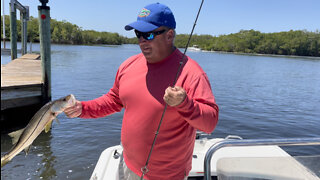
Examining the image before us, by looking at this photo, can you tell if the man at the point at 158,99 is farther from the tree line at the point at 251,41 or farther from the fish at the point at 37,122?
the tree line at the point at 251,41

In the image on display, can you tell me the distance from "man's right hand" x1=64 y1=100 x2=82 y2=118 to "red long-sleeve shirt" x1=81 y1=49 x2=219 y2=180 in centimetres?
44

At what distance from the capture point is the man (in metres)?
1.85

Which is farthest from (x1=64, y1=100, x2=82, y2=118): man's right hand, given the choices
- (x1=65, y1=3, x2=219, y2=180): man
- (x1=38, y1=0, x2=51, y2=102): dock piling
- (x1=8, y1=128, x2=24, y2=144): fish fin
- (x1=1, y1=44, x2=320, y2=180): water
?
(x1=38, y1=0, x2=51, y2=102): dock piling

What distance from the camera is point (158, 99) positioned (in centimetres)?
190

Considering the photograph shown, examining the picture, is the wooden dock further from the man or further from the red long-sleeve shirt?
the red long-sleeve shirt

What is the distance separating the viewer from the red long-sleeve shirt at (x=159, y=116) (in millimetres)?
1786

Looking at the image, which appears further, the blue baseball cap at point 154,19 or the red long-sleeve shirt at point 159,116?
the blue baseball cap at point 154,19

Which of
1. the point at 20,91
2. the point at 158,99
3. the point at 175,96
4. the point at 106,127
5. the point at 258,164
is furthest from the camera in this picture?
the point at 106,127

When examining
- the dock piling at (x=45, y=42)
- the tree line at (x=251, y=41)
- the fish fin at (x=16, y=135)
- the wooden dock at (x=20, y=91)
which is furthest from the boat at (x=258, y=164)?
the tree line at (x=251, y=41)

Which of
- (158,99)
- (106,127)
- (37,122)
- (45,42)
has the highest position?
(45,42)

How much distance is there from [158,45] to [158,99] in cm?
46

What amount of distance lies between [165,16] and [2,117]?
319 inches

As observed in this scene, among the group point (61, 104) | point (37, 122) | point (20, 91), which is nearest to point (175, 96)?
point (61, 104)

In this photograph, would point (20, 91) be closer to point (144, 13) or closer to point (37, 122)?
point (37, 122)
